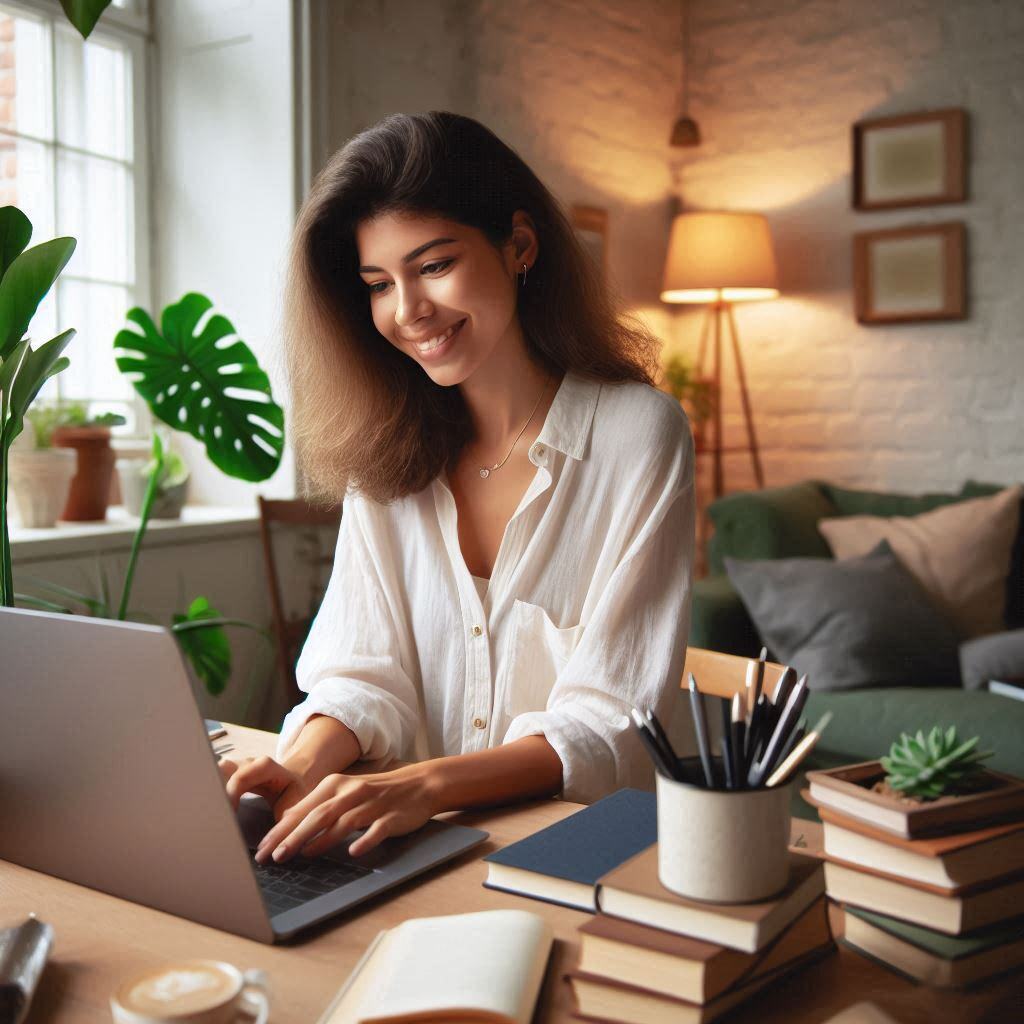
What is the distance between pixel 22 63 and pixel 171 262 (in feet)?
2.02

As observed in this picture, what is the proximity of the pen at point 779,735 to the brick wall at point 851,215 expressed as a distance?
382 centimetres

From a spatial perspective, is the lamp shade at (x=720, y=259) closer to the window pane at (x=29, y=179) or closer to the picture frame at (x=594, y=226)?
the picture frame at (x=594, y=226)

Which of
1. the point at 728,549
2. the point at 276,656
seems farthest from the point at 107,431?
the point at 728,549

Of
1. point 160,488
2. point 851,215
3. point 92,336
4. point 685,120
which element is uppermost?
point 685,120

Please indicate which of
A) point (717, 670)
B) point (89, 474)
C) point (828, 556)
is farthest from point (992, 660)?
point (89, 474)

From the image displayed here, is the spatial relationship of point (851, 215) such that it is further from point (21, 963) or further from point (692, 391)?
point (21, 963)

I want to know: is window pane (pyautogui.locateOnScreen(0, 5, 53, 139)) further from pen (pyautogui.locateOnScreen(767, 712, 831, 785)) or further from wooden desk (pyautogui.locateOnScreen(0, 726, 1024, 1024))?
pen (pyautogui.locateOnScreen(767, 712, 831, 785))

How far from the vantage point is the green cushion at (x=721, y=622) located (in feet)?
10.0

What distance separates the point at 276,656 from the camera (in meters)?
3.12

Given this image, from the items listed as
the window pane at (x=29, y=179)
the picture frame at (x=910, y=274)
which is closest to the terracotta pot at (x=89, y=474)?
the window pane at (x=29, y=179)

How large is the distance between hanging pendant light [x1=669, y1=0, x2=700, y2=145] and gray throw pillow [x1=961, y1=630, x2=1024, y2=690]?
260 centimetres

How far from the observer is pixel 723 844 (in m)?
0.65

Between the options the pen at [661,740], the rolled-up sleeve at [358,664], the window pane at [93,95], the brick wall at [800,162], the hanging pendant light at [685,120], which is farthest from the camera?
the hanging pendant light at [685,120]

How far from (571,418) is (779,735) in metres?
0.84
